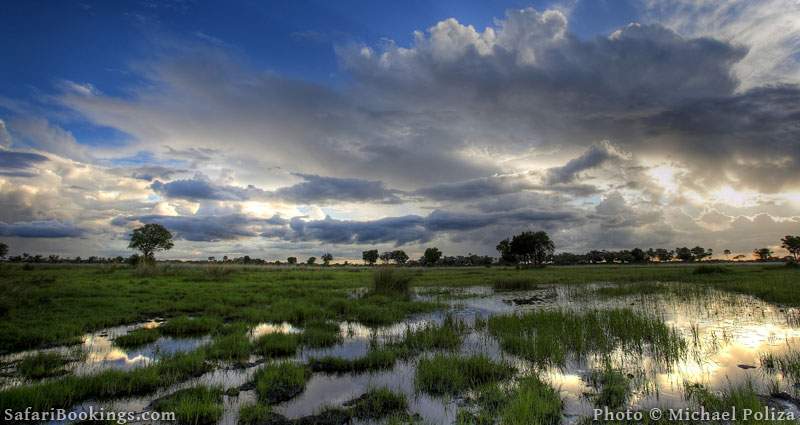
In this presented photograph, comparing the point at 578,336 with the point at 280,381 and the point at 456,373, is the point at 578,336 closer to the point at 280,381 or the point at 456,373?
the point at 456,373

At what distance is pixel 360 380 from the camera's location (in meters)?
9.54

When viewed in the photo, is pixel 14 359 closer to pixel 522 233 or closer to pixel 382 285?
pixel 382 285

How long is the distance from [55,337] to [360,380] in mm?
12518

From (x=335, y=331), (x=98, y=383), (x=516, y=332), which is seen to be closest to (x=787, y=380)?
(x=516, y=332)

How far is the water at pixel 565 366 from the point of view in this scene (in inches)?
309

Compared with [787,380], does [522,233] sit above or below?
above

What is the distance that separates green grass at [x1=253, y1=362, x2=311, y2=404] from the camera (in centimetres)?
830

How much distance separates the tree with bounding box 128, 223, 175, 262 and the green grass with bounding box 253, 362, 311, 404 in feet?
335

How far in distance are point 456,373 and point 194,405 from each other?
5.95m

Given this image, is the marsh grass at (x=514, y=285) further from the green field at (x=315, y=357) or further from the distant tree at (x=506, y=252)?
the distant tree at (x=506, y=252)

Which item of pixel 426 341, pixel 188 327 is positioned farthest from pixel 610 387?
pixel 188 327

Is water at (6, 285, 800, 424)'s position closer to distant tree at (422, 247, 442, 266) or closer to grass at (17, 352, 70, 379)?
grass at (17, 352, 70, 379)

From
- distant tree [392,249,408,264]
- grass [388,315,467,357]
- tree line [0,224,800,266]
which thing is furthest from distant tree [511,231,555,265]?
grass [388,315,467,357]

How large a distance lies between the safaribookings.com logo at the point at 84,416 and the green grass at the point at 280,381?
1.90 meters
